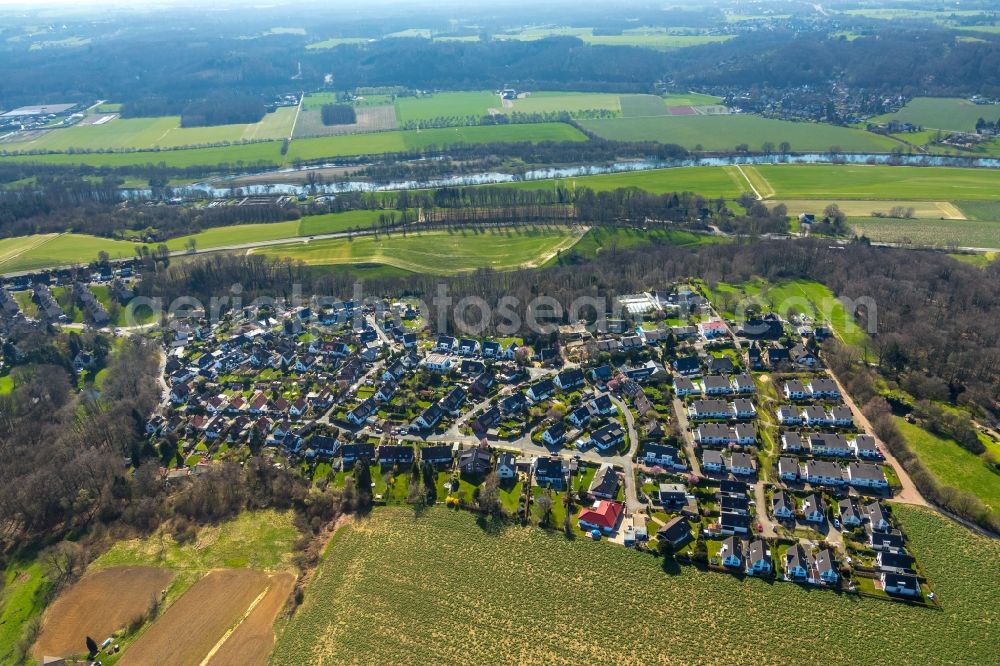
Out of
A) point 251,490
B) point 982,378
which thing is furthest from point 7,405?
point 982,378

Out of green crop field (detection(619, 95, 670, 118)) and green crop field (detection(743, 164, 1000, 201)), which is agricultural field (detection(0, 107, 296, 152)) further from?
green crop field (detection(743, 164, 1000, 201))

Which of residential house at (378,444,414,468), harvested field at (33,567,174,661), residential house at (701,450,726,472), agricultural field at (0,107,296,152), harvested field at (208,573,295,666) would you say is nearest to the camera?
harvested field at (208,573,295,666)

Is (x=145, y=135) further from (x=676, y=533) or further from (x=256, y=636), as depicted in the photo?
(x=676, y=533)

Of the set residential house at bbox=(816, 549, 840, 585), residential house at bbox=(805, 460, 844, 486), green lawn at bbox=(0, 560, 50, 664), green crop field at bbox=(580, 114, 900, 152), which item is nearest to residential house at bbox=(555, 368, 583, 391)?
residential house at bbox=(805, 460, 844, 486)

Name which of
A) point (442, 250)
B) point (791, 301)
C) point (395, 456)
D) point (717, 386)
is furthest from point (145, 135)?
point (717, 386)

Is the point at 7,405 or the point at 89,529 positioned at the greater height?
the point at 7,405

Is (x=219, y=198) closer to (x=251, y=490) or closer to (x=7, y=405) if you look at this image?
(x=7, y=405)
